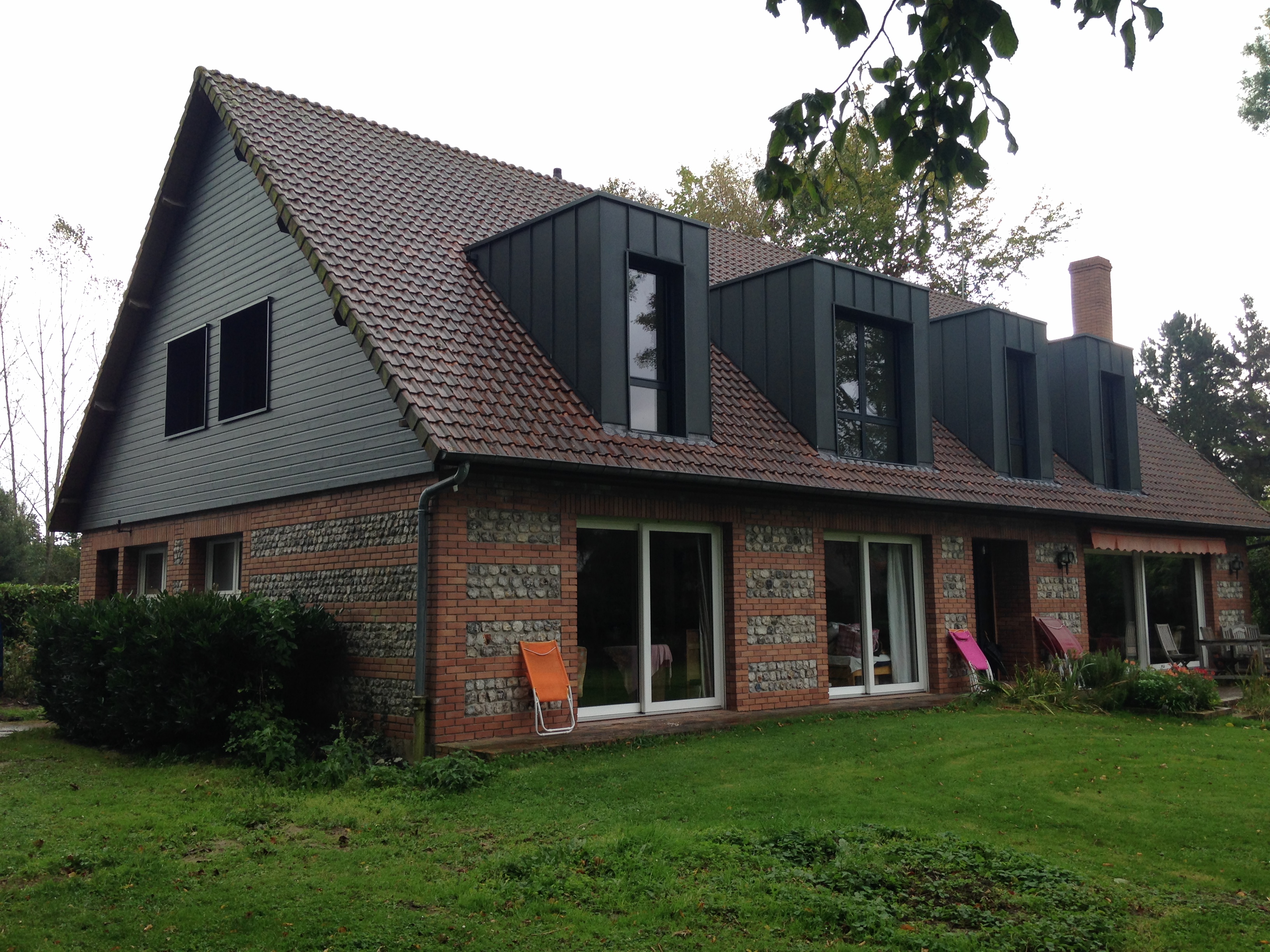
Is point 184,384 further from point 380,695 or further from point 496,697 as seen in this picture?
point 496,697

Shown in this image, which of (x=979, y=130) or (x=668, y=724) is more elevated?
(x=979, y=130)

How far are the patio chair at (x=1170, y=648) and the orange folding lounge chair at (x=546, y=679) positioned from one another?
13.4 metres

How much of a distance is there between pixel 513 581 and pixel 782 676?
13.0 ft

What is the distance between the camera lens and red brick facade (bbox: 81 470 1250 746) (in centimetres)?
986

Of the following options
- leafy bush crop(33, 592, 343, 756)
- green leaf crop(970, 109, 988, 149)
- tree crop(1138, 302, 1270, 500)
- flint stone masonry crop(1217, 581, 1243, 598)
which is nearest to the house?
leafy bush crop(33, 592, 343, 756)

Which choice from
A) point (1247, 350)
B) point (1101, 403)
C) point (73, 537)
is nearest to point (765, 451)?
point (1101, 403)

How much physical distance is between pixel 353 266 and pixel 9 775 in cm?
584

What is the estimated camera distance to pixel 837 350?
14445mm

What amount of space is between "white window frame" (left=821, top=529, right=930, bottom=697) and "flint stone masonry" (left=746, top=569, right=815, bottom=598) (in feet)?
1.06

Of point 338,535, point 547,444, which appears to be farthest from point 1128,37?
point 338,535

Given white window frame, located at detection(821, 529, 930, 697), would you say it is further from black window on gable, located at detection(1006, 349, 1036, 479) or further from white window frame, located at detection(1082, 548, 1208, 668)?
white window frame, located at detection(1082, 548, 1208, 668)

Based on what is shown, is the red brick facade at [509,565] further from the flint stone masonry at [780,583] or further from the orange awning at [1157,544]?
the orange awning at [1157,544]

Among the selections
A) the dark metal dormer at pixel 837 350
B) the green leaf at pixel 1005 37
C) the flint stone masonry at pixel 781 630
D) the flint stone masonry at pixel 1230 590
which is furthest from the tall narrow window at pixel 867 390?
the flint stone masonry at pixel 1230 590

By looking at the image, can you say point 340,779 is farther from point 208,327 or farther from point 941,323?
point 941,323
